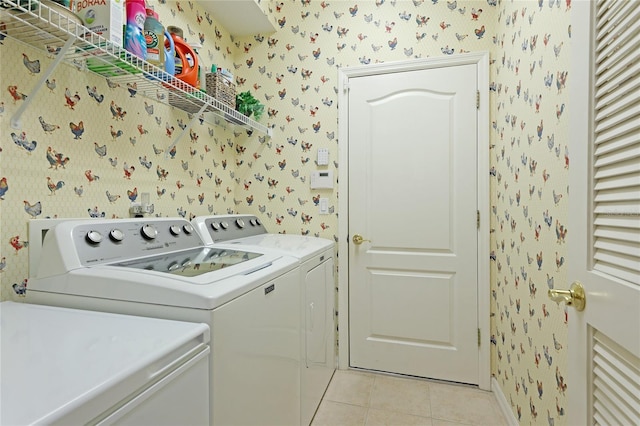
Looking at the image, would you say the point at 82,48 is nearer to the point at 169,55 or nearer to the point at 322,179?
the point at 169,55

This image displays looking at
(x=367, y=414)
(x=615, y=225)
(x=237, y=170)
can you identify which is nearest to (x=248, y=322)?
(x=615, y=225)

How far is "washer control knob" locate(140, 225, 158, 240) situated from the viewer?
53.1 inches

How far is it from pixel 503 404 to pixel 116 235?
217cm

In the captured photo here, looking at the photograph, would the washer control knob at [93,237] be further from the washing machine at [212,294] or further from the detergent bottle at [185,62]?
the detergent bottle at [185,62]

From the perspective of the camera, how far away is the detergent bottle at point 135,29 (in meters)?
1.23

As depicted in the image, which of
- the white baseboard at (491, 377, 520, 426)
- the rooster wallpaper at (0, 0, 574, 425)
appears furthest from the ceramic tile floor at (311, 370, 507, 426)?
the rooster wallpaper at (0, 0, 574, 425)

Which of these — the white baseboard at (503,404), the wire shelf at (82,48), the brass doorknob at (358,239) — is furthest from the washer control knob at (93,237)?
the white baseboard at (503,404)

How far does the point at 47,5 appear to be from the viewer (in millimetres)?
952

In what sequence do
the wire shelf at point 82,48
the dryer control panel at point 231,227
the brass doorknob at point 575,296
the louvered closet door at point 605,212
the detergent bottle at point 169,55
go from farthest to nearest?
the dryer control panel at point 231,227
the detergent bottle at point 169,55
the wire shelf at point 82,48
the brass doorknob at point 575,296
the louvered closet door at point 605,212

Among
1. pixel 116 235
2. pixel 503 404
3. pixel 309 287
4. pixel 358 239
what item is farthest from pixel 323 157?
pixel 503 404

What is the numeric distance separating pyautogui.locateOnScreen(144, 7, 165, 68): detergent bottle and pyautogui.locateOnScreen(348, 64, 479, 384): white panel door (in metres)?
1.27

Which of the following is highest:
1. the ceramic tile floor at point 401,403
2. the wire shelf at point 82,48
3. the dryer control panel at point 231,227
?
the wire shelf at point 82,48

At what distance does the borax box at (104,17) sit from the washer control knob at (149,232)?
2.27ft

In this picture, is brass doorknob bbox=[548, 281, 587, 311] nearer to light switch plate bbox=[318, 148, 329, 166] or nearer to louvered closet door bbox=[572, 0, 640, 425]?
louvered closet door bbox=[572, 0, 640, 425]
